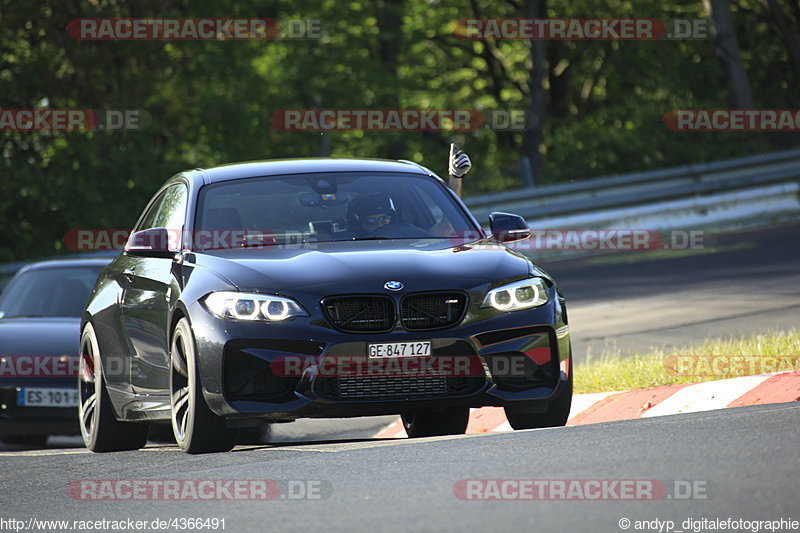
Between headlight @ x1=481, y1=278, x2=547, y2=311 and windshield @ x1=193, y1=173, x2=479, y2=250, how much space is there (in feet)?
3.17

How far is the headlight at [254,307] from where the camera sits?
7.60 m

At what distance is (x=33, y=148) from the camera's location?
84.3 ft

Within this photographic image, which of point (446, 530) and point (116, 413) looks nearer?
point (446, 530)

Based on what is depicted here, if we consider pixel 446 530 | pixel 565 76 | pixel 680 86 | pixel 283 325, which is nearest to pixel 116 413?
pixel 283 325

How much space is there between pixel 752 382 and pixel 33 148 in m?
18.6

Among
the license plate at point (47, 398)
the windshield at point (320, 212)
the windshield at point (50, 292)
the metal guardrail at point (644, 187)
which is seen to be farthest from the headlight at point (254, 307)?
the metal guardrail at point (644, 187)

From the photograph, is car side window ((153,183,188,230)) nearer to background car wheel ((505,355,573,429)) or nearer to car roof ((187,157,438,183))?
car roof ((187,157,438,183))

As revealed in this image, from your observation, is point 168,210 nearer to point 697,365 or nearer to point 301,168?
point 301,168

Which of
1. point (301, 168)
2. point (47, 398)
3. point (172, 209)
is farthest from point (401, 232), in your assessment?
point (47, 398)

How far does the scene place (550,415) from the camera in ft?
27.2

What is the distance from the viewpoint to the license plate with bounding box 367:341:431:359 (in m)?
7.57

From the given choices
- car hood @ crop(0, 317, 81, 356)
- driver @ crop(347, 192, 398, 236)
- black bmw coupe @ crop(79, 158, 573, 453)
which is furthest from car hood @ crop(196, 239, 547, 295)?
car hood @ crop(0, 317, 81, 356)

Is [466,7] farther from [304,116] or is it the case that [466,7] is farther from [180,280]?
[180,280]

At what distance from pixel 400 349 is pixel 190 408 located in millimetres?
1162
